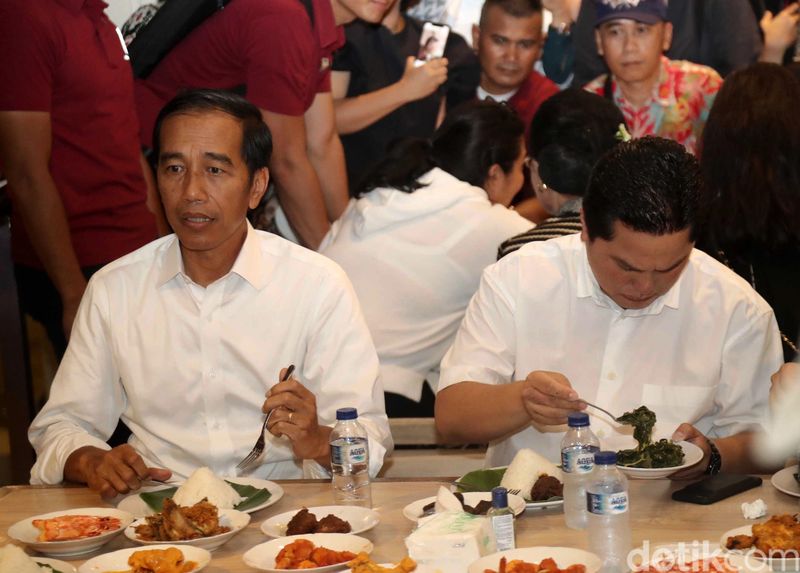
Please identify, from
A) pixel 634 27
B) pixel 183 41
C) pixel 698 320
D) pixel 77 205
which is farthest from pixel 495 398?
pixel 634 27

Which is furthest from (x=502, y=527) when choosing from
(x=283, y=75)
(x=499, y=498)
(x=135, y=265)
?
(x=283, y=75)

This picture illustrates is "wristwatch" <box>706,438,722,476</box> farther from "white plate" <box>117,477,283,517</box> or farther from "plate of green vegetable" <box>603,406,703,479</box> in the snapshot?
"white plate" <box>117,477,283,517</box>

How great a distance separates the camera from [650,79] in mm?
4734

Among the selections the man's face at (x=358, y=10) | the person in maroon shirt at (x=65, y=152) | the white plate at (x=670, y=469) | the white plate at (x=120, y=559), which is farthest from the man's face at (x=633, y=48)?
the white plate at (x=120, y=559)

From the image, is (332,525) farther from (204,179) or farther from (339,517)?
(204,179)

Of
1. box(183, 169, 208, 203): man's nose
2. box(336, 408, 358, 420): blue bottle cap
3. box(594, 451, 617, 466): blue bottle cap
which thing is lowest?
box(594, 451, 617, 466): blue bottle cap

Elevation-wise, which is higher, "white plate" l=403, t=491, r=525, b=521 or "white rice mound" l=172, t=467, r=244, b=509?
"white rice mound" l=172, t=467, r=244, b=509

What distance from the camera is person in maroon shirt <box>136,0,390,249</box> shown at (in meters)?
4.12

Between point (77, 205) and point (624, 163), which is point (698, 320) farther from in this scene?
point (77, 205)

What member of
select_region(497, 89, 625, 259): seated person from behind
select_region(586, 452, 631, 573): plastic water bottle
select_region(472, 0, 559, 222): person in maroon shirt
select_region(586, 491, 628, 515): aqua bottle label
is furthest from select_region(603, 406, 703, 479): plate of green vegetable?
select_region(472, 0, 559, 222): person in maroon shirt

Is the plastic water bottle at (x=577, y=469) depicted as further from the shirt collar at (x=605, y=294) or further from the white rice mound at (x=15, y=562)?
the white rice mound at (x=15, y=562)

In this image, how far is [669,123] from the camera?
15.4 feet

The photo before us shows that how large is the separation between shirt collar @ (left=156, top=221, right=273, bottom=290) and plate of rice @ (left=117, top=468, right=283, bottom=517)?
545 millimetres

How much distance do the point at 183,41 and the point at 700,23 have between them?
2.21m
